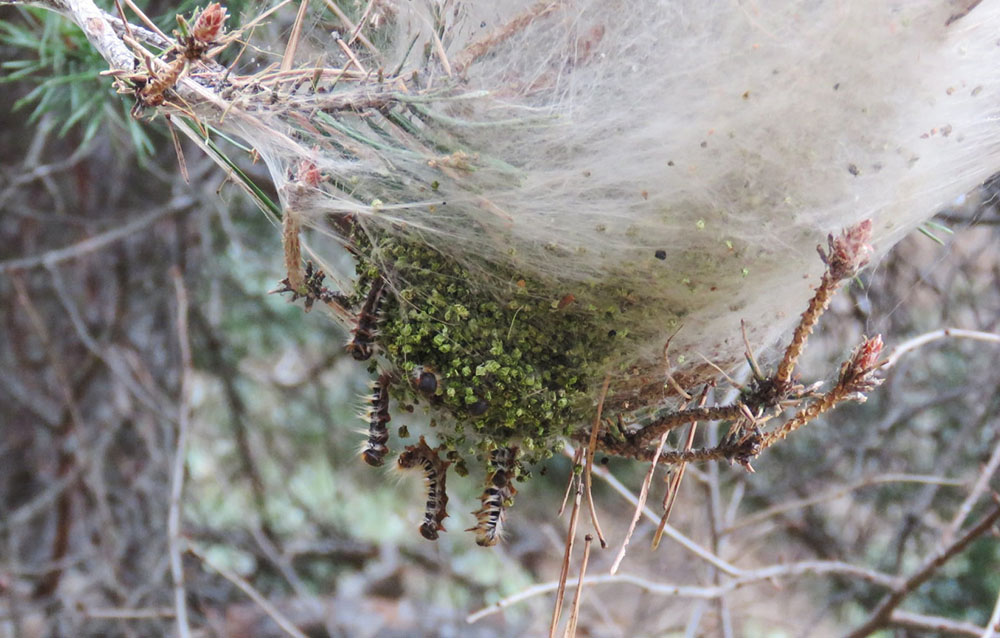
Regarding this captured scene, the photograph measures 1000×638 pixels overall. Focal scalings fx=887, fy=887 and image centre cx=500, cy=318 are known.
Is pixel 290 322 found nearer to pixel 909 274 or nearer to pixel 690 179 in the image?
pixel 909 274

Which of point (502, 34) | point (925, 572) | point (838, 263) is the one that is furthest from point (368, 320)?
point (925, 572)

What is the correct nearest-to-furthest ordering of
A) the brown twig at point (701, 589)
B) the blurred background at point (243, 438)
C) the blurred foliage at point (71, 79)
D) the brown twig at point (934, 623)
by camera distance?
1. the brown twig at point (701, 589)
2. the blurred foliage at point (71, 79)
3. the brown twig at point (934, 623)
4. the blurred background at point (243, 438)

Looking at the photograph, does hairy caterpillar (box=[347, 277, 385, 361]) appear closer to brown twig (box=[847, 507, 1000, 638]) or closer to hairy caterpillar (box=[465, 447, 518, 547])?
hairy caterpillar (box=[465, 447, 518, 547])

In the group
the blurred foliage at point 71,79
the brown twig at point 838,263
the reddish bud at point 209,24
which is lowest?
the brown twig at point 838,263

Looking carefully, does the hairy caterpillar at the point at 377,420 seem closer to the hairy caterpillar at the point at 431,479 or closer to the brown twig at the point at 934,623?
the hairy caterpillar at the point at 431,479

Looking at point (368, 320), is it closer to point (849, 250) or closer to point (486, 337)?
point (486, 337)

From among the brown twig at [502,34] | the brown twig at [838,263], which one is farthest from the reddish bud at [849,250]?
the brown twig at [502,34]

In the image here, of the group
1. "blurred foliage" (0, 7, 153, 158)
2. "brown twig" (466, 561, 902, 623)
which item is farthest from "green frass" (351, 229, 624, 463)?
"blurred foliage" (0, 7, 153, 158)
